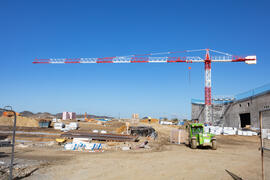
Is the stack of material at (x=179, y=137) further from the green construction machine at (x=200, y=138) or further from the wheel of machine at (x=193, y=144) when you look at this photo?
the wheel of machine at (x=193, y=144)

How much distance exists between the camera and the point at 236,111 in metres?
39.7

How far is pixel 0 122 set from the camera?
3594 cm

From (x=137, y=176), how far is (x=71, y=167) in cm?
362

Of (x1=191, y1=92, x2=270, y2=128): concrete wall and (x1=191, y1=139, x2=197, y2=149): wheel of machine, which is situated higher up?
(x1=191, y1=92, x2=270, y2=128): concrete wall

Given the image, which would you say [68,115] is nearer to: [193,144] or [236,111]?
[236,111]

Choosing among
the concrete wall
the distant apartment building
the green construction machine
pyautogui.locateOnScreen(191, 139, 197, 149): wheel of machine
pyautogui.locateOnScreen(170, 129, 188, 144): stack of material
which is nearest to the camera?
the green construction machine

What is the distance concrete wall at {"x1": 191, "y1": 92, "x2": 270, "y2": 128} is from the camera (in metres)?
30.9

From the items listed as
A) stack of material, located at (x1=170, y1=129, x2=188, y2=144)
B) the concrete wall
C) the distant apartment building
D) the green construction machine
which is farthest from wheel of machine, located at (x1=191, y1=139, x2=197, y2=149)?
the distant apartment building

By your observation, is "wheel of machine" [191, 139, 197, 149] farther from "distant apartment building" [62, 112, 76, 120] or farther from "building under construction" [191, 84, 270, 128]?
"distant apartment building" [62, 112, 76, 120]

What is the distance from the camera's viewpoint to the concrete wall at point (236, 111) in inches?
1215

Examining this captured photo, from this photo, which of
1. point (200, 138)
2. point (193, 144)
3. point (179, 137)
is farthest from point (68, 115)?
point (200, 138)

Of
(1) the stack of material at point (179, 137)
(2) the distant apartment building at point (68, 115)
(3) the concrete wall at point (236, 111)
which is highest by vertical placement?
(3) the concrete wall at point (236, 111)

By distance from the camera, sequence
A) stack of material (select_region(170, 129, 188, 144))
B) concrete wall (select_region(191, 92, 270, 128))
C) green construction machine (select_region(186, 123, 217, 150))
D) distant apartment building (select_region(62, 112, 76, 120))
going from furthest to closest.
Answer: distant apartment building (select_region(62, 112, 76, 120)), concrete wall (select_region(191, 92, 270, 128)), stack of material (select_region(170, 129, 188, 144)), green construction machine (select_region(186, 123, 217, 150))

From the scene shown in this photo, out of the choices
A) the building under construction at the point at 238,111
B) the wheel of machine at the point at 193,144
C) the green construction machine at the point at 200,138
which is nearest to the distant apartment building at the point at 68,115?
the building under construction at the point at 238,111
